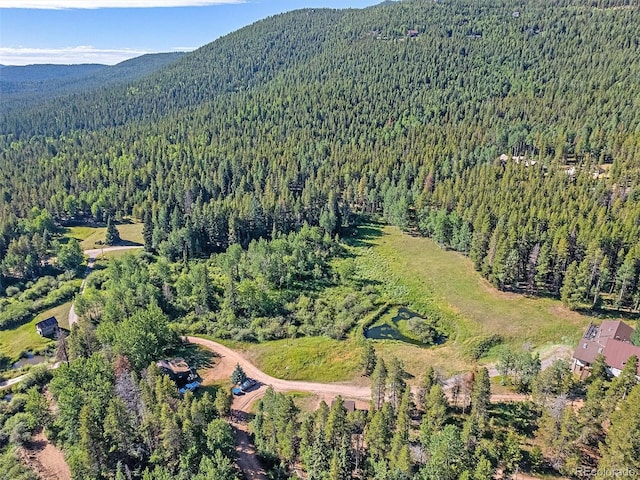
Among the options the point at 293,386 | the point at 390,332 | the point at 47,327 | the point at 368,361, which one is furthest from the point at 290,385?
the point at 47,327

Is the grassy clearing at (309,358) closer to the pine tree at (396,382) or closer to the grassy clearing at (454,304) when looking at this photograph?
the grassy clearing at (454,304)

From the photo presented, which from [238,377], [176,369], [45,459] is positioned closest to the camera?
[45,459]

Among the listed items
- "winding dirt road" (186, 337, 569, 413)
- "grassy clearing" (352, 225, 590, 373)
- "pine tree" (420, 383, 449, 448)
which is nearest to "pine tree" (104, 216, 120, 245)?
"grassy clearing" (352, 225, 590, 373)

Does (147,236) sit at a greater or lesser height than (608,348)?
lesser

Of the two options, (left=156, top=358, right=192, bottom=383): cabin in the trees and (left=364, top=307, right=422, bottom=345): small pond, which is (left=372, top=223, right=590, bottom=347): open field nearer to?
(left=364, top=307, right=422, bottom=345): small pond

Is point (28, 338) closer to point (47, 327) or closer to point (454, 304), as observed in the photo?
point (47, 327)

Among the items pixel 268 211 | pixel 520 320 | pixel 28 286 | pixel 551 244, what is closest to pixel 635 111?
pixel 551 244
